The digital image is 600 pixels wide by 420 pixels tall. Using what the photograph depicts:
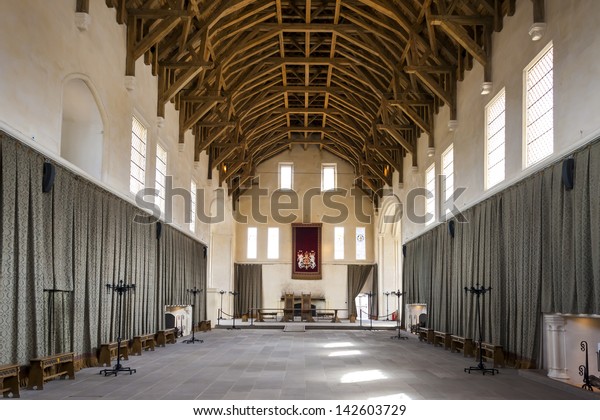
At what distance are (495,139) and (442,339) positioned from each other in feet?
19.3

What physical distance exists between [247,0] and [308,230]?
18643 millimetres

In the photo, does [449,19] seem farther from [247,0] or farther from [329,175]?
[329,175]

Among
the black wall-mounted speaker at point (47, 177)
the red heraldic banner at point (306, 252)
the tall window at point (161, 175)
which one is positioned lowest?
the red heraldic banner at point (306, 252)

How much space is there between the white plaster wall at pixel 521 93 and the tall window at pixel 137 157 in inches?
318

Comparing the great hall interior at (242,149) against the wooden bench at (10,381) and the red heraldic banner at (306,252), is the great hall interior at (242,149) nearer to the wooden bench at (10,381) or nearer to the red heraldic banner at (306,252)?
the wooden bench at (10,381)

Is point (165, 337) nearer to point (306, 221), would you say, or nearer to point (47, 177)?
point (47, 177)

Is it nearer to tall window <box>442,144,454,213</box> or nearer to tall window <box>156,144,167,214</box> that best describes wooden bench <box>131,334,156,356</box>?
tall window <box>156,144,167,214</box>

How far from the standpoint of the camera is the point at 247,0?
16500 mm

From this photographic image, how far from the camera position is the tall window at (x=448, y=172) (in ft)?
57.7

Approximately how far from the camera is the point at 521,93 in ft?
38.7

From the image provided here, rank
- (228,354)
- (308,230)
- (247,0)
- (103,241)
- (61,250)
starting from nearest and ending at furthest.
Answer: (61,250), (103,241), (228,354), (247,0), (308,230)

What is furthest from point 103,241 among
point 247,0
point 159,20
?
point 247,0

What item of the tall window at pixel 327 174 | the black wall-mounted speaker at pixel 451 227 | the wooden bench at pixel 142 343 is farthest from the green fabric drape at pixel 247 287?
the black wall-mounted speaker at pixel 451 227

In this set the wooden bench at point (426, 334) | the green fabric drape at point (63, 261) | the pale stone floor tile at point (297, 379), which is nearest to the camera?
the pale stone floor tile at point (297, 379)
